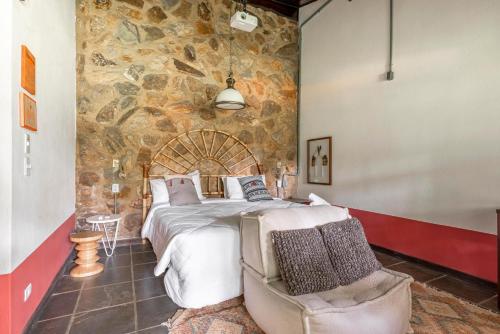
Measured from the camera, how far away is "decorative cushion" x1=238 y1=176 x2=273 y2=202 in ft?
12.6

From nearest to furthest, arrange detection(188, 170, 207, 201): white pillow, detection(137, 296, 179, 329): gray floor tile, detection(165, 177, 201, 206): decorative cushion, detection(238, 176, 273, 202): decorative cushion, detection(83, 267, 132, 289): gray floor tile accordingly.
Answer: detection(137, 296, 179, 329): gray floor tile
detection(83, 267, 132, 289): gray floor tile
detection(165, 177, 201, 206): decorative cushion
detection(188, 170, 207, 201): white pillow
detection(238, 176, 273, 202): decorative cushion

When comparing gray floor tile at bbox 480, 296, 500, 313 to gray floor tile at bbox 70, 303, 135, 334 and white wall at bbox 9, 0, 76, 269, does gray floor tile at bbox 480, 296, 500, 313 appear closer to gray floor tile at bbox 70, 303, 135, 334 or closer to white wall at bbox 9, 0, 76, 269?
gray floor tile at bbox 70, 303, 135, 334

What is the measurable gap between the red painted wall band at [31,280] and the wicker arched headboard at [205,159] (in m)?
1.23

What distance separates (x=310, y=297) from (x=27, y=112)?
84.6 inches

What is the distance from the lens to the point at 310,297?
143 cm

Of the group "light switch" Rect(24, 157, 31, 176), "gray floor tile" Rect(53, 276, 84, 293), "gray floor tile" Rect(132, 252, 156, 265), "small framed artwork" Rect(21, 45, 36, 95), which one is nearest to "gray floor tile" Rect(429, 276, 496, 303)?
"gray floor tile" Rect(132, 252, 156, 265)

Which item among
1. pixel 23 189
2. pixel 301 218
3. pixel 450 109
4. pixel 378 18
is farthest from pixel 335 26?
pixel 23 189

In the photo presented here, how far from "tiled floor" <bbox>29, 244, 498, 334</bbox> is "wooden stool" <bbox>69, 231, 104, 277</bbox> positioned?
3.3 inches

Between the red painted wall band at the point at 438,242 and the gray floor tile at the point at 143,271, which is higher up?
the red painted wall band at the point at 438,242

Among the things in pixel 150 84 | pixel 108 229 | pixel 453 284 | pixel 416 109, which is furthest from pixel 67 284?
pixel 416 109

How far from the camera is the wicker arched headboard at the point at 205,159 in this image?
3.79 meters

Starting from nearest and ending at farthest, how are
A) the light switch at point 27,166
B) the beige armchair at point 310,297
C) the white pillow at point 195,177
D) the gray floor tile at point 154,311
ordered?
the beige armchair at point 310,297
the light switch at point 27,166
the gray floor tile at point 154,311
the white pillow at point 195,177

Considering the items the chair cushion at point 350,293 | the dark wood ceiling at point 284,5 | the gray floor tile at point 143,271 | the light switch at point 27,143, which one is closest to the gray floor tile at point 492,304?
the chair cushion at point 350,293

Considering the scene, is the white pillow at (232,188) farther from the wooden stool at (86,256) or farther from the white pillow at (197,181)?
the wooden stool at (86,256)
